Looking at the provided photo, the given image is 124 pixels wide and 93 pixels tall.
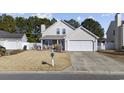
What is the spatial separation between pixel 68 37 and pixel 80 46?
3.13 meters

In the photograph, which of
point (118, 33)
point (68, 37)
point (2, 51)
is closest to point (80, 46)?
point (68, 37)

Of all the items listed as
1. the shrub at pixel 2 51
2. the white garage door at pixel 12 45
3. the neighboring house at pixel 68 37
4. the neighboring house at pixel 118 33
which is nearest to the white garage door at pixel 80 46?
the neighboring house at pixel 68 37

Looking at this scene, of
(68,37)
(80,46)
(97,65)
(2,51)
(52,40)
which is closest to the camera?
(97,65)

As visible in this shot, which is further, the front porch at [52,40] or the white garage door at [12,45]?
the front porch at [52,40]

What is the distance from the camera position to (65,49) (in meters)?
46.3

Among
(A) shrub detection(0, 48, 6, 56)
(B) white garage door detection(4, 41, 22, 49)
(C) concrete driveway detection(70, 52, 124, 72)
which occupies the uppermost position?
(B) white garage door detection(4, 41, 22, 49)

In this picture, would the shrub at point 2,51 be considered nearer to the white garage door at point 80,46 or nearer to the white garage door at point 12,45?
the white garage door at point 12,45

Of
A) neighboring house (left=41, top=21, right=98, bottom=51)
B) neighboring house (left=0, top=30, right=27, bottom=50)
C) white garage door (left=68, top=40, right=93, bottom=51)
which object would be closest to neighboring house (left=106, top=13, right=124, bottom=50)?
neighboring house (left=41, top=21, right=98, bottom=51)

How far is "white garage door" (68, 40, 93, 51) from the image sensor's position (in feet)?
150

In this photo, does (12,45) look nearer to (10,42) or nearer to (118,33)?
(10,42)

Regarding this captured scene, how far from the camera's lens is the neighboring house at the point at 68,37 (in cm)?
4638

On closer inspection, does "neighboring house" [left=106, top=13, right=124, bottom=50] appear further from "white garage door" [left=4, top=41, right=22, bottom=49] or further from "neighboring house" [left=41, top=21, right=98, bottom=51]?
"white garage door" [left=4, top=41, right=22, bottom=49]

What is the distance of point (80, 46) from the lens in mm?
45969
